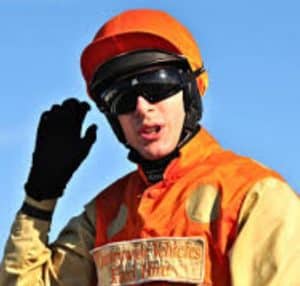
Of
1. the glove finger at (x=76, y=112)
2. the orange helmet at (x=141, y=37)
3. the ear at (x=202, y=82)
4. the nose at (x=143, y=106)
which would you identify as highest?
the orange helmet at (x=141, y=37)

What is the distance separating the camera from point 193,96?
5805 millimetres

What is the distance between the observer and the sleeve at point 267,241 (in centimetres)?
527

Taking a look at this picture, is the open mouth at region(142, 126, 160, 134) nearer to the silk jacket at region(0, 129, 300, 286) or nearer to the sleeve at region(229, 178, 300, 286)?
the silk jacket at region(0, 129, 300, 286)

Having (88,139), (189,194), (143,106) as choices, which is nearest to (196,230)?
(189,194)

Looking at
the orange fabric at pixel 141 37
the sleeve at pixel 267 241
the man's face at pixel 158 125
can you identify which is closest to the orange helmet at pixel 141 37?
the orange fabric at pixel 141 37

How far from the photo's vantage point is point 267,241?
535 centimetres

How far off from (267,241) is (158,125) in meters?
0.77

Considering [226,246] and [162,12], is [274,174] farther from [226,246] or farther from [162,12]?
[162,12]

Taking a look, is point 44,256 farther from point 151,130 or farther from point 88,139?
point 151,130

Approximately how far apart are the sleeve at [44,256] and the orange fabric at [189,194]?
187 millimetres

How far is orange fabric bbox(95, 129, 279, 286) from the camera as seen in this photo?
5.45m

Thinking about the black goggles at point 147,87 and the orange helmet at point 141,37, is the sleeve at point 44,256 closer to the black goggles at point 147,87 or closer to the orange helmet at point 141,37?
the black goggles at point 147,87

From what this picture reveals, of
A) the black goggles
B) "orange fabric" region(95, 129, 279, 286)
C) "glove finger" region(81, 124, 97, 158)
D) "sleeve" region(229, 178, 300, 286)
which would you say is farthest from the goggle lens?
"sleeve" region(229, 178, 300, 286)

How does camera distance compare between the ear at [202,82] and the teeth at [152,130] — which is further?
the ear at [202,82]
